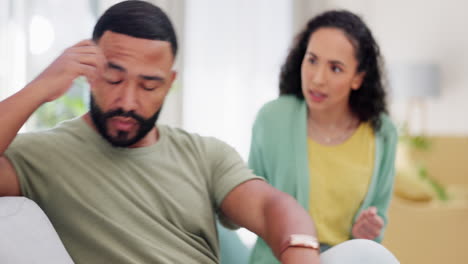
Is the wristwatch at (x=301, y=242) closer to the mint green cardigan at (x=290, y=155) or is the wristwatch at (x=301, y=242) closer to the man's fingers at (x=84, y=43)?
the mint green cardigan at (x=290, y=155)

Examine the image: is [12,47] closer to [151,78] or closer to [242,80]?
[242,80]

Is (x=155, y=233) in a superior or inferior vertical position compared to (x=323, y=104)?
inferior

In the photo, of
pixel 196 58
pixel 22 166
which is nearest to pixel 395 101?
pixel 196 58

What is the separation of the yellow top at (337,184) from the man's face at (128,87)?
681mm

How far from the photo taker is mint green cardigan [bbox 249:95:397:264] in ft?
5.87

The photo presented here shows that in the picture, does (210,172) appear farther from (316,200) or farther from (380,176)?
(380,176)

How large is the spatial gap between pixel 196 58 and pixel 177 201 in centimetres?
227

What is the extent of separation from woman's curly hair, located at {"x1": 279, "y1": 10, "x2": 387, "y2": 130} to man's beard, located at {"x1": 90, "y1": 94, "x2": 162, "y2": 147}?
748 mm

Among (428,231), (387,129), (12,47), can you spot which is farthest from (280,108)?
(428,231)

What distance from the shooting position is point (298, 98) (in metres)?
1.95

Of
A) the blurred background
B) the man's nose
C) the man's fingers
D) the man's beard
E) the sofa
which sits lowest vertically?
the sofa

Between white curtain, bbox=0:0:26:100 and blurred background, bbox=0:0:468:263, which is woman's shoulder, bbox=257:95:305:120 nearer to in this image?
blurred background, bbox=0:0:468:263

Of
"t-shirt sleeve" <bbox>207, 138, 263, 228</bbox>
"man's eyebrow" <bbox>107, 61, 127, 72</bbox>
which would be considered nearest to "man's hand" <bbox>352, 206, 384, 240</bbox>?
"t-shirt sleeve" <bbox>207, 138, 263, 228</bbox>

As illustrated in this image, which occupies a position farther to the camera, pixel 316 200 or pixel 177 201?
pixel 316 200
